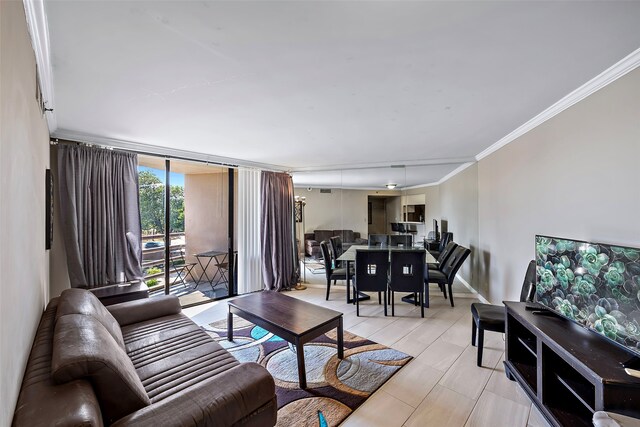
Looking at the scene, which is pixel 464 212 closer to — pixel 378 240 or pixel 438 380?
pixel 378 240

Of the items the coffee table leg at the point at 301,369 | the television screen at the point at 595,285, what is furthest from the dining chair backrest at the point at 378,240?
the coffee table leg at the point at 301,369

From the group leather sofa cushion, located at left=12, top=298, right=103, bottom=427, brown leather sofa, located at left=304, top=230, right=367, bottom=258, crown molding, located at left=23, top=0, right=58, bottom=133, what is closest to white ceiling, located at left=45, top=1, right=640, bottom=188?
crown molding, located at left=23, top=0, right=58, bottom=133

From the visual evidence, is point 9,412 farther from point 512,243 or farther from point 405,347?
point 512,243

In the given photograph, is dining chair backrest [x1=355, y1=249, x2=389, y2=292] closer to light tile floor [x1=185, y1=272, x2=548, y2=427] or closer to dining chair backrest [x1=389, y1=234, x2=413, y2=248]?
light tile floor [x1=185, y1=272, x2=548, y2=427]

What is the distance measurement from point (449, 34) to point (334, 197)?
4219 mm

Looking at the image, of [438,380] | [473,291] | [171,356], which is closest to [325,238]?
[473,291]

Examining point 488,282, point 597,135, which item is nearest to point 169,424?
point 597,135

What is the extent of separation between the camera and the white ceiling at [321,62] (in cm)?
121

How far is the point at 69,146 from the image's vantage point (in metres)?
2.83

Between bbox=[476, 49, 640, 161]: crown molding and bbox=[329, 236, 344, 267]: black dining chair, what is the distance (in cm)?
312

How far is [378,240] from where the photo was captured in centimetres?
506

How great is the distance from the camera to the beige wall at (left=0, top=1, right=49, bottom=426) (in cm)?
79

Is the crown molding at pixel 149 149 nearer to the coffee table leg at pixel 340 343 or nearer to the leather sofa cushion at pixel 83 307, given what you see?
the leather sofa cushion at pixel 83 307

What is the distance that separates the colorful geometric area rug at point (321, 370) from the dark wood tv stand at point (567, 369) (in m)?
0.92
